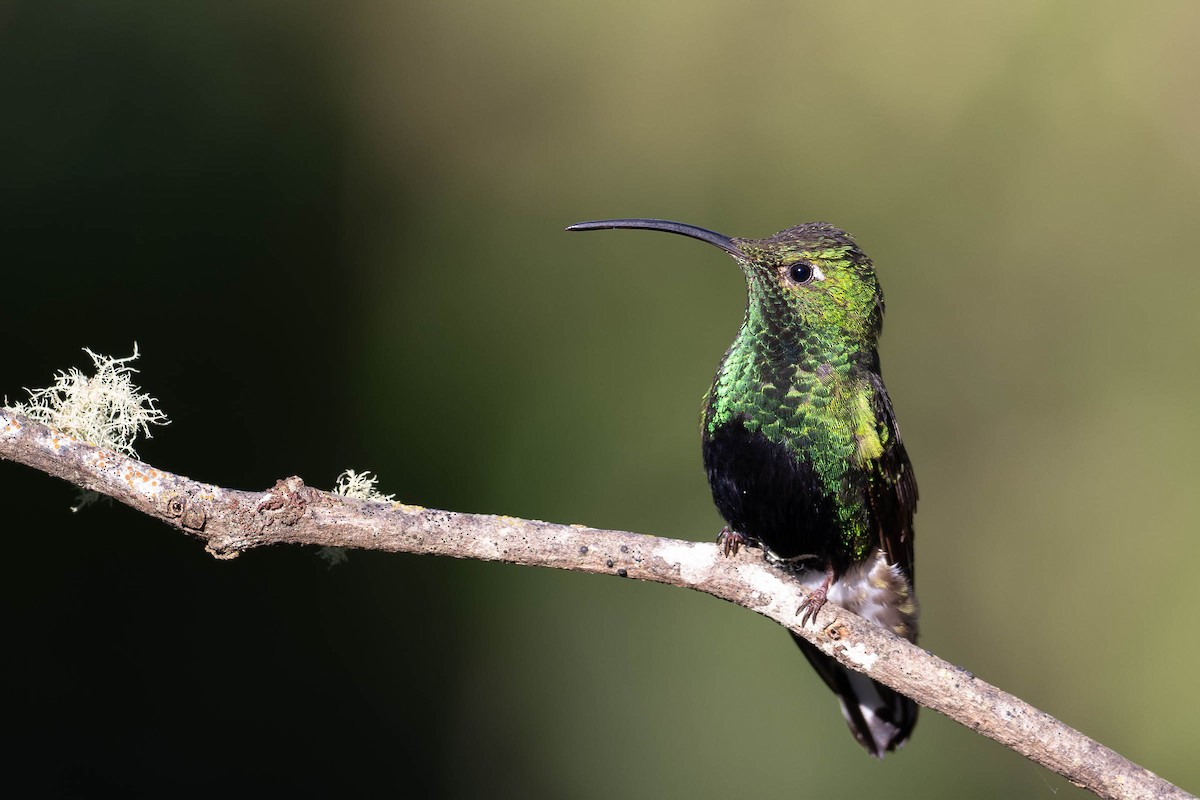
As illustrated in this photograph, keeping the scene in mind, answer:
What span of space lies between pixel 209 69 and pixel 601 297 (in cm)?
186

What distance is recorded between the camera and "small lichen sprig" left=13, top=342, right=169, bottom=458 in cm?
200

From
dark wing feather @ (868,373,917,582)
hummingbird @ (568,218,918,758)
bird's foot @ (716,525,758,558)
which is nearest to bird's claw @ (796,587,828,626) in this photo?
hummingbird @ (568,218,918,758)

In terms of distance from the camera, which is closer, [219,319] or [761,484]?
[761,484]

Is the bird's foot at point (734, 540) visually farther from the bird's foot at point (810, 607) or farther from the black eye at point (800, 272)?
the black eye at point (800, 272)

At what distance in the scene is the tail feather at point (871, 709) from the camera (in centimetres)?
343

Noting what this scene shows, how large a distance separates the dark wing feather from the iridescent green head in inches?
7.3

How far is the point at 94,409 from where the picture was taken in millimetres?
2043

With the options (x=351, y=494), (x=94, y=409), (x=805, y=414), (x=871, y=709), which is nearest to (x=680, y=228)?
(x=805, y=414)

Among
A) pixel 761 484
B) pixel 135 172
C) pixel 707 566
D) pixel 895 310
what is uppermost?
pixel 135 172

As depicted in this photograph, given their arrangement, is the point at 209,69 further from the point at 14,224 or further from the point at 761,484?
the point at 761,484

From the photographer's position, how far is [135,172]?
14.5ft

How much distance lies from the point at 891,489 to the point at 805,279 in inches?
22.3

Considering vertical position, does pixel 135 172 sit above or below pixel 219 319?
above

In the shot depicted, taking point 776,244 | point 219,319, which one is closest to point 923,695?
point 776,244
